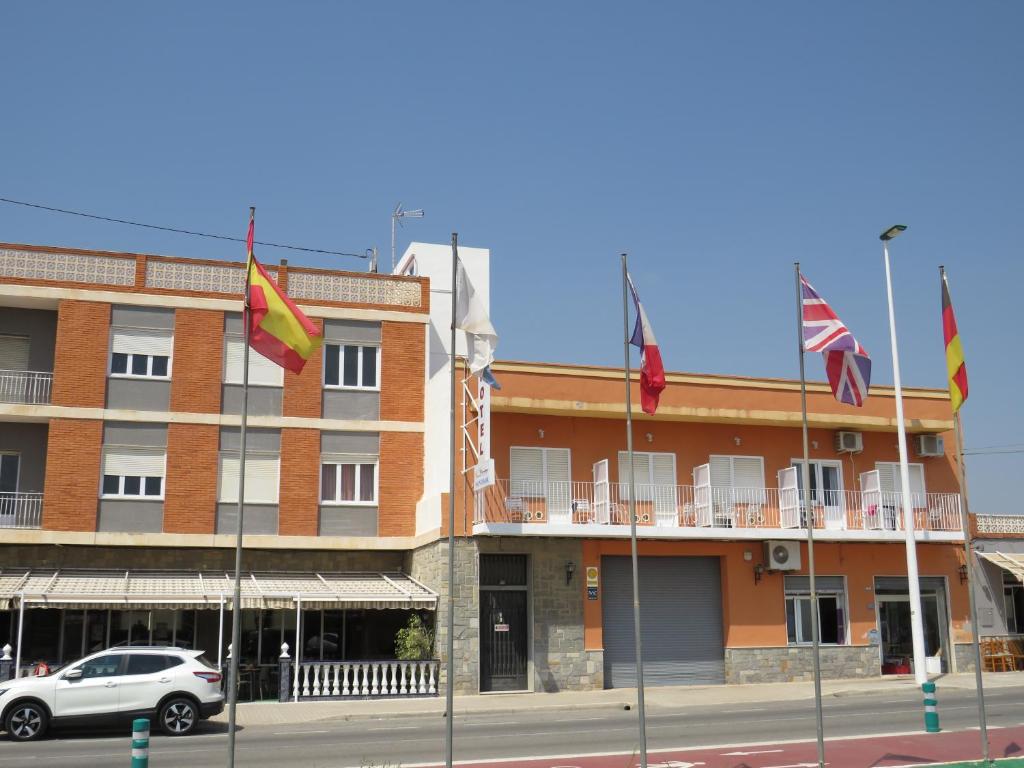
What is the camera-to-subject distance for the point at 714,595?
1150 inches

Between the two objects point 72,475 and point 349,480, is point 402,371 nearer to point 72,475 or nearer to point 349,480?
point 349,480

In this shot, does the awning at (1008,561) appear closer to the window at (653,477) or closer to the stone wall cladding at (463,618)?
the window at (653,477)

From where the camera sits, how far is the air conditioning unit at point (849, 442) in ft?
101

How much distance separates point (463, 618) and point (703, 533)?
6.51m

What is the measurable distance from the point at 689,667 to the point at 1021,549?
39.4ft

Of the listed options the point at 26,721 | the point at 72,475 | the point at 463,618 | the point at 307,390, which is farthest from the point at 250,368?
the point at 26,721

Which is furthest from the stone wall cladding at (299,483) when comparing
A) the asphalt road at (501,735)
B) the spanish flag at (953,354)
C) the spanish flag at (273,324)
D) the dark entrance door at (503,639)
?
the spanish flag at (953,354)

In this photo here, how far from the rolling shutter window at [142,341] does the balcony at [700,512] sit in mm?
9942

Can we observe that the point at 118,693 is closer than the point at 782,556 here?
Yes

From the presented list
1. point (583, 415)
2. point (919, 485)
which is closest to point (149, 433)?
point (583, 415)

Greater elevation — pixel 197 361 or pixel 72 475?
pixel 197 361

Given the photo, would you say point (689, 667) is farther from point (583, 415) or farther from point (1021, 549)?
point (1021, 549)

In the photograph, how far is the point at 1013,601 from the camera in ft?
106

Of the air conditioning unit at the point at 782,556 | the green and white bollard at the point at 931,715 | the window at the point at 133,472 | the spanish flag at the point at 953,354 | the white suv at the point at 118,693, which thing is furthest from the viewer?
the air conditioning unit at the point at 782,556
